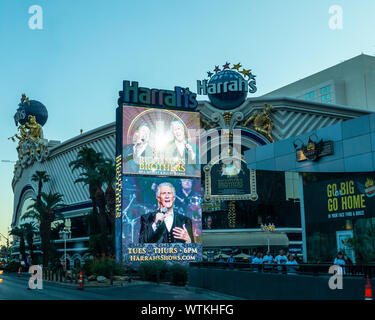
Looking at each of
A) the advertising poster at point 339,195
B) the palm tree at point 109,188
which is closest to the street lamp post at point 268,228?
the palm tree at point 109,188

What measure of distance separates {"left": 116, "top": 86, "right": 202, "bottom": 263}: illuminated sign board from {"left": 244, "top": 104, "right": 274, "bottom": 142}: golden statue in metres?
21.0

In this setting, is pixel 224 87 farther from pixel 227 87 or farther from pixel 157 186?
pixel 157 186

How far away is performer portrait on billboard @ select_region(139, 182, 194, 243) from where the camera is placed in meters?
44.3

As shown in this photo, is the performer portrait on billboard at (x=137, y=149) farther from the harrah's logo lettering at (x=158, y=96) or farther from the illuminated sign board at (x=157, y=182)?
the harrah's logo lettering at (x=158, y=96)

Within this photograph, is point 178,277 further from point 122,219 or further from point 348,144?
point 348,144

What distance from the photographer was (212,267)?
29.6 meters

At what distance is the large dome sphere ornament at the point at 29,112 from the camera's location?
104m

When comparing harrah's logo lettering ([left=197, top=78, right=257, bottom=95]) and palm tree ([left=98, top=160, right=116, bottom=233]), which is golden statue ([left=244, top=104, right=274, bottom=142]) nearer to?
harrah's logo lettering ([left=197, top=78, right=257, bottom=95])

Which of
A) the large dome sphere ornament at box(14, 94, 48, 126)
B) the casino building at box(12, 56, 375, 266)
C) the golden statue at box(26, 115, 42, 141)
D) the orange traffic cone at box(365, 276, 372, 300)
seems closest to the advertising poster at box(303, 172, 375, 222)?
the orange traffic cone at box(365, 276, 372, 300)

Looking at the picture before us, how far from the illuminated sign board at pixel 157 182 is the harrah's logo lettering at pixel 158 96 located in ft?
0.33

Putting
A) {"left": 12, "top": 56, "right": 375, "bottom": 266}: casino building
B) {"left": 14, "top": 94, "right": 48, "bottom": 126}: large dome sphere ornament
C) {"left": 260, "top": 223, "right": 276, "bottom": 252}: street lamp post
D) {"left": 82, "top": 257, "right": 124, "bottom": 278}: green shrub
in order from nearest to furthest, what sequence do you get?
{"left": 82, "top": 257, "right": 124, "bottom": 278}: green shrub < {"left": 260, "top": 223, "right": 276, "bottom": 252}: street lamp post < {"left": 12, "top": 56, "right": 375, "bottom": 266}: casino building < {"left": 14, "top": 94, "right": 48, "bottom": 126}: large dome sphere ornament
